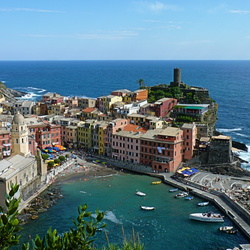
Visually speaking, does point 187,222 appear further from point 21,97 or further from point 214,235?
point 21,97

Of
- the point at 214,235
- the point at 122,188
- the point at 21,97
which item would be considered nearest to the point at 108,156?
the point at 122,188

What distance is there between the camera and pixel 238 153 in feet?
247

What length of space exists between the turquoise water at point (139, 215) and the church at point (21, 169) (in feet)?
16.5

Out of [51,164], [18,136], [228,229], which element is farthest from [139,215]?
[18,136]

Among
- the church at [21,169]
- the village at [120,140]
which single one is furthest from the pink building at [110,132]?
the church at [21,169]

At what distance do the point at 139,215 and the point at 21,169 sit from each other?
1978cm

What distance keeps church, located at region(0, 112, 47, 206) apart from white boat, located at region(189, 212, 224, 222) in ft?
79.3

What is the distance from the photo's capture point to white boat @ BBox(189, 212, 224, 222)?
45.6 meters

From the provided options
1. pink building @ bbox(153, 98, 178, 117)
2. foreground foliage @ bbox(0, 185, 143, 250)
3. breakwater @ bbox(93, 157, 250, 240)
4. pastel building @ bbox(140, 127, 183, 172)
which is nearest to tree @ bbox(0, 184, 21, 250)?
foreground foliage @ bbox(0, 185, 143, 250)

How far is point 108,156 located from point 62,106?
1237 inches

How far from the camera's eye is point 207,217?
150 feet

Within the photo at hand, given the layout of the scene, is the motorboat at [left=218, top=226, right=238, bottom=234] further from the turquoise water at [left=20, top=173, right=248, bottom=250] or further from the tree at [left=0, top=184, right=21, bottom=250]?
the tree at [left=0, top=184, right=21, bottom=250]

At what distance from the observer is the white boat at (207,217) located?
45.6 metres

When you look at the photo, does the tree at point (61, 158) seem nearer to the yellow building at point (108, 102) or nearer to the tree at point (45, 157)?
the tree at point (45, 157)
